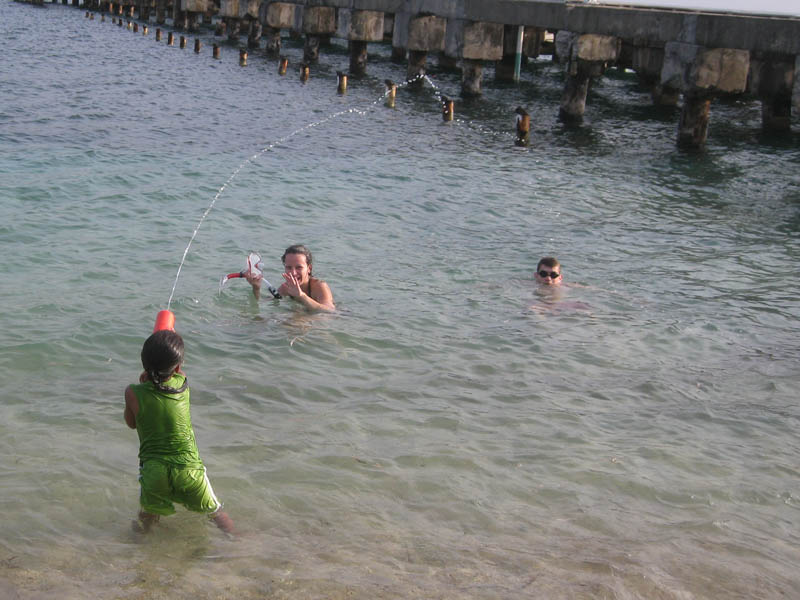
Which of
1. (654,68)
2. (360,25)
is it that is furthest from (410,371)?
(360,25)

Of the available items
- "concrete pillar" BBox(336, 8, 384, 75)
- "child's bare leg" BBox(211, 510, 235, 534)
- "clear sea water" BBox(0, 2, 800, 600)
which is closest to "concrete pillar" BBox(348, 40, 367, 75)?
"concrete pillar" BBox(336, 8, 384, 75)

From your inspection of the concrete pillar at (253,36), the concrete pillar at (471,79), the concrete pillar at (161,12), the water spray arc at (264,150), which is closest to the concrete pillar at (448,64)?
the water spray arc at (264,150)

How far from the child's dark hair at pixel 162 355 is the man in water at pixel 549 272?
611 cm

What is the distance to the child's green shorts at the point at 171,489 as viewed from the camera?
4617 mm

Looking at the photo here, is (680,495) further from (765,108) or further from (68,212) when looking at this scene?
(765,108)

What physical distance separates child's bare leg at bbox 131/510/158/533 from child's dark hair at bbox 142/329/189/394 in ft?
2.71

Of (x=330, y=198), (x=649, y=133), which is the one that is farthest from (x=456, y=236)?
(x=649, y=133)

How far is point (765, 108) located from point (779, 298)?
11.9 metres

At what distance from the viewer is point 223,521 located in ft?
16.0

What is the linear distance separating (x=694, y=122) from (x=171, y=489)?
16517 millimetres

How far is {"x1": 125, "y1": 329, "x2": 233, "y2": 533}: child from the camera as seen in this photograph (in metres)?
4.39

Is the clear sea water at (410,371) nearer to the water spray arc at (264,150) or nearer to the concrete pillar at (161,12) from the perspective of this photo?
the water spray arc at (264,150)

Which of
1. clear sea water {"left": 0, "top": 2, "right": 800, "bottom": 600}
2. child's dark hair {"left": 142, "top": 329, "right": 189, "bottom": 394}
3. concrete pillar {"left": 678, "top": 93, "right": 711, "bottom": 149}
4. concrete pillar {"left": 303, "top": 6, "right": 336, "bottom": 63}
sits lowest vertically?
clear sea water {"left": 0, "top": 2, "right": 800, "bottom": 600}

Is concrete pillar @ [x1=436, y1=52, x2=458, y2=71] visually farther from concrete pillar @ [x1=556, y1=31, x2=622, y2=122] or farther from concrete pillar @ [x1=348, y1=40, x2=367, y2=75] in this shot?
concrete pillar @ [x1=556, y1=31, x2=622, y2=122]
